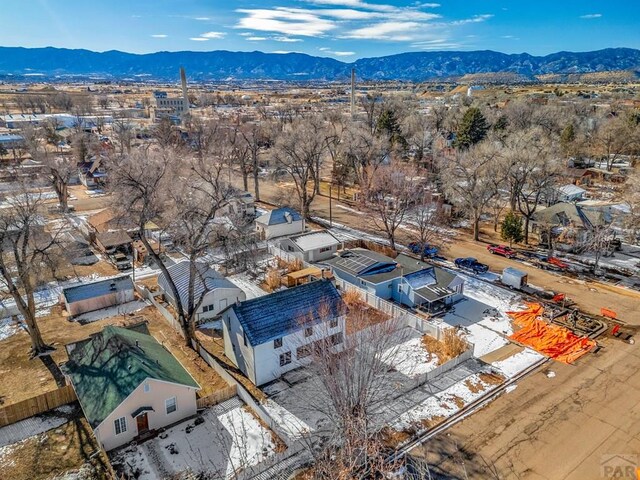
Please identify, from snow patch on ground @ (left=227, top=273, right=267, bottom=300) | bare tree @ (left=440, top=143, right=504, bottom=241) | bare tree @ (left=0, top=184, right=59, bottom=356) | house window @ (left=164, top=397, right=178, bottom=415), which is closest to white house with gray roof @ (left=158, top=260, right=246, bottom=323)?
snow patch on ground @ (left=227, top=273, right=267, bottom=300)

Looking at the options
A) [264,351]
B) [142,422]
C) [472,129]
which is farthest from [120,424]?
[472,129]

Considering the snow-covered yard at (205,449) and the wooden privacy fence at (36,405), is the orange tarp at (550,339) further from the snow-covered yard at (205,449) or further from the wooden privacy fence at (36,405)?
the wooden privacy fence at (36,405)

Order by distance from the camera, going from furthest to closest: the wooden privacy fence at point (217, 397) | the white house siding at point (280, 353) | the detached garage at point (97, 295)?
the detached garage at point (97, 295), the white house siding at point (280, 353), the wooden privacy fence at point (217, 397)

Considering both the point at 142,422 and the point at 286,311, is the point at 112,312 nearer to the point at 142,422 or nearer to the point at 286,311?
the point at 142,422

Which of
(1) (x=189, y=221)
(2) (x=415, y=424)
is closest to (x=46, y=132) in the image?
(1) (x=189, y=221)

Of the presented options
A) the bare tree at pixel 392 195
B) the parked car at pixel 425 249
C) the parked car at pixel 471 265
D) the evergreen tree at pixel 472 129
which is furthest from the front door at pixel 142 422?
the evergreen tree at pixel 472 129

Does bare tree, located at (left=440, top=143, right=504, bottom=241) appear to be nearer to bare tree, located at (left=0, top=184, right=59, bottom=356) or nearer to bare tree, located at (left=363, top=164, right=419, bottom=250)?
bare tree, located at (left=363, top=164, right=419, bottom=250)
